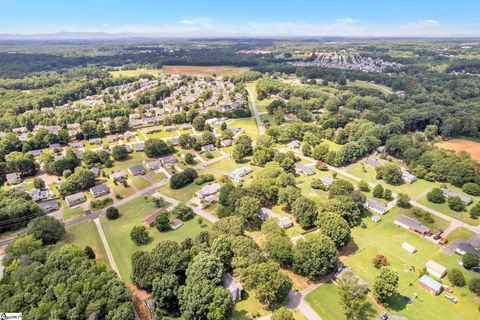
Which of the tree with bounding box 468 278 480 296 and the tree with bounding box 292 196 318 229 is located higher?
the tree with bounding box 292 196 318 229

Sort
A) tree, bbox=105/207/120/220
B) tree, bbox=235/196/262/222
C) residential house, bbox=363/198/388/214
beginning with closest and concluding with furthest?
1. tree, bbox=235/196/262/222
2. tree, bbox=105/207/120/220
3. residential house, bbox=363/198/388/214

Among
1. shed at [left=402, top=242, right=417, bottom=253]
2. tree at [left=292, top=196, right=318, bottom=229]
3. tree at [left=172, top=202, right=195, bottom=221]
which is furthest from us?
tree at [left=172, top=202, right=195, bottom=221]

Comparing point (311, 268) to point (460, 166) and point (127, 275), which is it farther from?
point (460, 166)

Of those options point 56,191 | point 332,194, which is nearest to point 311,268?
point 332,194

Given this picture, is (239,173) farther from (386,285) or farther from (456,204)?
(456,204)

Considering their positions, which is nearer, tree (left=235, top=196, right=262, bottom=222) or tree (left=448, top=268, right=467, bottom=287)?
tree (left=448, top=268, right=467, bottom=287)

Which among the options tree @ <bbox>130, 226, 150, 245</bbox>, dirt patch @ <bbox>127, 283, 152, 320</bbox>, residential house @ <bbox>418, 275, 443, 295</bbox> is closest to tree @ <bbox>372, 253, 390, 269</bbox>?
residential house @ <bbox>418, 275, 443, 295</bbox>

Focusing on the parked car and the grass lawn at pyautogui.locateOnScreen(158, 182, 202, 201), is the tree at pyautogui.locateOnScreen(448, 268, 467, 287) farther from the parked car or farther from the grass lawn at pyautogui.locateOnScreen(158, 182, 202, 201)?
the grass lawn at pyautogui.locateOnScreen(158, 182, 202, 201)
